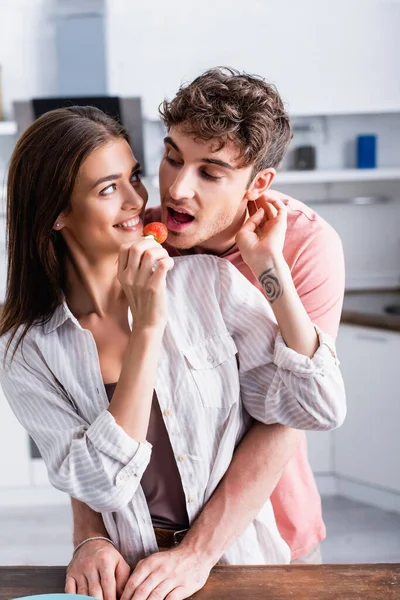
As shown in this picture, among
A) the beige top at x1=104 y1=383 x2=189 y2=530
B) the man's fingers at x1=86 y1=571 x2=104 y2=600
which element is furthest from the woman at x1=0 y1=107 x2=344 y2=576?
the man's fingers at x1=86 y1=571 x2=104 y2=600

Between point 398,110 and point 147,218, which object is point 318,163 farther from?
point 147,218

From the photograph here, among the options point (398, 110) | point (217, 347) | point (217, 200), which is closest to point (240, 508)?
point (217, 347)

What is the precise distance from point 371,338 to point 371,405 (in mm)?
315

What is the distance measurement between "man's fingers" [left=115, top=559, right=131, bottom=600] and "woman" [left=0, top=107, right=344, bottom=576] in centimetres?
8

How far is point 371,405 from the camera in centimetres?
342

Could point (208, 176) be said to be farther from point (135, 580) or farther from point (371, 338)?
point (371, 338)

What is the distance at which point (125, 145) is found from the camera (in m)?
1.37

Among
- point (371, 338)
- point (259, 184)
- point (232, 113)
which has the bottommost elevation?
point (371, 338)

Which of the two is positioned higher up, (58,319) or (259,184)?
(259,184)

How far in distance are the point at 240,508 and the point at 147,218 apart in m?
0.65

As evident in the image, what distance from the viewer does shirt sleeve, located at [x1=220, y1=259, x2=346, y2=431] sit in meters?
1.25

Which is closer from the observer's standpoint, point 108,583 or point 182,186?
point 108,583

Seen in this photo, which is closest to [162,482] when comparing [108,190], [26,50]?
[108,190]

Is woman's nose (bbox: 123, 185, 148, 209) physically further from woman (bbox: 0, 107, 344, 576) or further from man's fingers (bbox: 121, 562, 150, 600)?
man's fingers (bbox: 121, 562, 150, 600)
